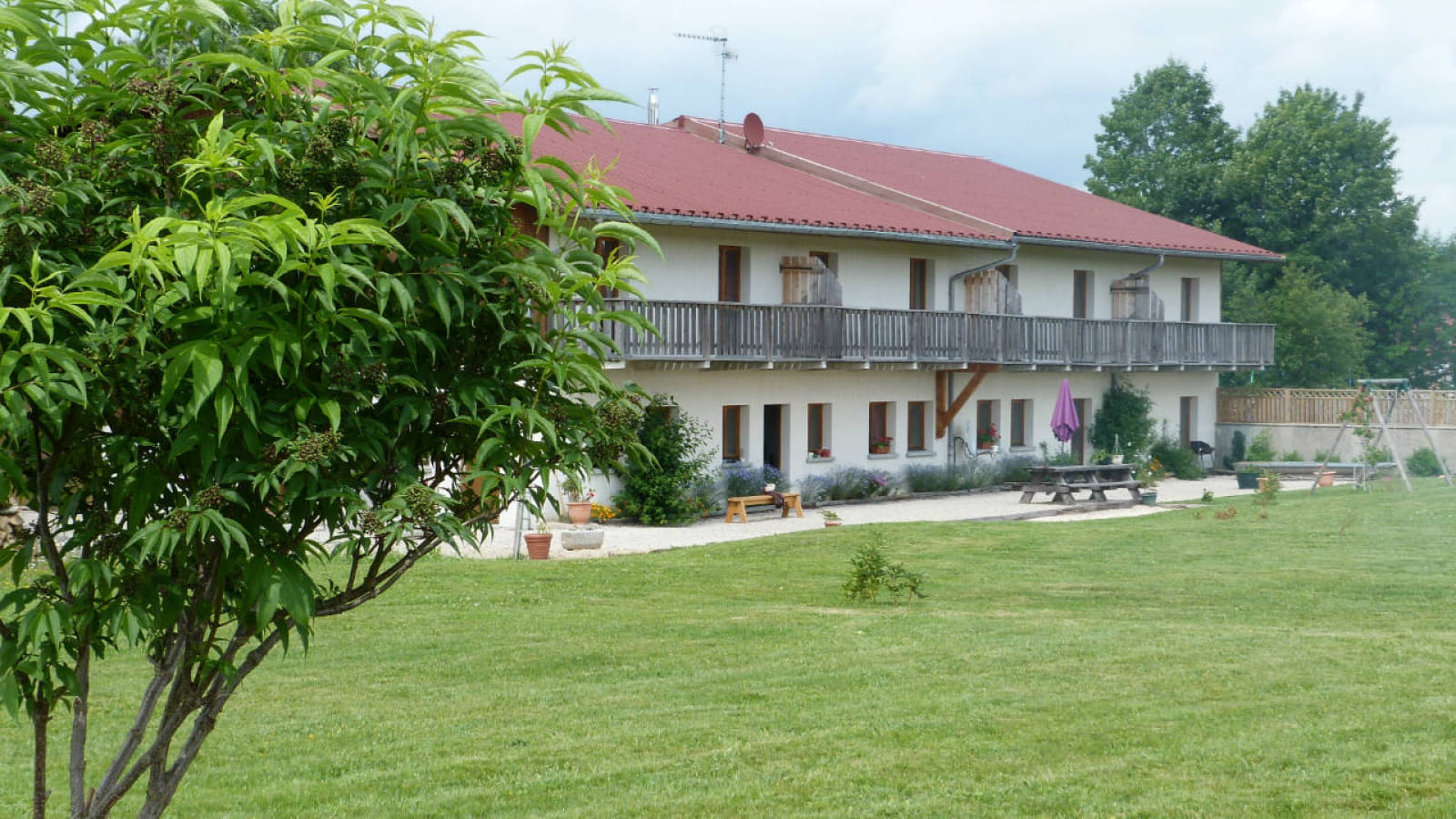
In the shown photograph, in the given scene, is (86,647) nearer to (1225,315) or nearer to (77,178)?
(77,178)

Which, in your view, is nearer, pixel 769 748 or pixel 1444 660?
pixel 769 748

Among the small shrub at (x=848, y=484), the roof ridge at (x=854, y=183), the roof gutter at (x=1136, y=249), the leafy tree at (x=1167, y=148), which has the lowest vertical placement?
the small shrub at (x=848, y=484)

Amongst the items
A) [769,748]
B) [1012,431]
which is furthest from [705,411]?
[769,748]

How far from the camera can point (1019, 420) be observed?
37.4m

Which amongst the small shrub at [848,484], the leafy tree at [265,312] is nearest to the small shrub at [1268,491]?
the small shrub at [848,484]

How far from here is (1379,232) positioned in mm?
59562

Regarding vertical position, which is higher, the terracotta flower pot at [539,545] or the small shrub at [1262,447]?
the small shrub at [1262,447]

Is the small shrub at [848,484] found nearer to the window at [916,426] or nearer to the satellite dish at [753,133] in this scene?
the window at [916,426]

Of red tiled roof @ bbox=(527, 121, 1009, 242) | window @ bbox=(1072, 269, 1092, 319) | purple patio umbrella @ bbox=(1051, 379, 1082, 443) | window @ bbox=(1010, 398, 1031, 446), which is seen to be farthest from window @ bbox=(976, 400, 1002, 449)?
red tiled roof @ bbox=(527, 121, 1009, 242)

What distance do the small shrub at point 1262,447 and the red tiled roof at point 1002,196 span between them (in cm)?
491

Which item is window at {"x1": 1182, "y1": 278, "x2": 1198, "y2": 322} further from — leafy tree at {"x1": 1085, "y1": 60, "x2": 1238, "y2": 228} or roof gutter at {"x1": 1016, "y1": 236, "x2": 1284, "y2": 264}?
leafy tree at {"x1": 1085, "y1": 60, "x2": 1238, "y2": 228}

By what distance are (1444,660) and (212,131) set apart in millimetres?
10894

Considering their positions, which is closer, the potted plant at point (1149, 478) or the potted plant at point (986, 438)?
the potted plant at point (1149, 478)

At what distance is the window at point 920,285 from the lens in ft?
112
